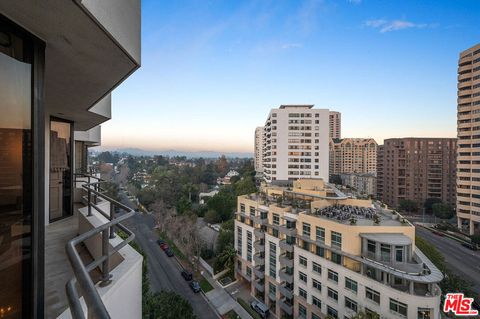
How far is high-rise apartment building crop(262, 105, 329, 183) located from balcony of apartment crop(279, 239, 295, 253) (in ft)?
83.2

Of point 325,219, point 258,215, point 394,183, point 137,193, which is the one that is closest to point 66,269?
point 325,219

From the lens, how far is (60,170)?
6.16 m

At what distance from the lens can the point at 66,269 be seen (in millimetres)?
3074

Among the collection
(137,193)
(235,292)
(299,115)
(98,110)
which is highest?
(299,115)

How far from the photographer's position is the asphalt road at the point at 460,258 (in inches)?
835

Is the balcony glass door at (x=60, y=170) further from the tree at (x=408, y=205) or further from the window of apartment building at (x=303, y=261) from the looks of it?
the tree at (x=408, y=205)

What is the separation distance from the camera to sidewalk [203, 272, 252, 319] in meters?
16.4

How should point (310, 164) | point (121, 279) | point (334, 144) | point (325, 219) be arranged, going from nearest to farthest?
point (121, 279), point (325, 219), point (310, 164), point (334, 144)

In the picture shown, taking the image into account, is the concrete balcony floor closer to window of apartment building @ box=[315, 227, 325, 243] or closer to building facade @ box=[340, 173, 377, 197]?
window of apartment building @ box=[315, 227, 325, 243]

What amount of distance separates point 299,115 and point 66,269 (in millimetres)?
40602

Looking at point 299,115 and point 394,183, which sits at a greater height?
point 299,115

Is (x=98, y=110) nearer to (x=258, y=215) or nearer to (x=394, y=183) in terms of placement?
(x=258, y=215)

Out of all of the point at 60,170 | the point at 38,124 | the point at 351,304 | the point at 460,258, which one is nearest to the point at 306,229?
the point at 351,304

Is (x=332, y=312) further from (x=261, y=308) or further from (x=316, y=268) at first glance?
(x=261, y=308)
